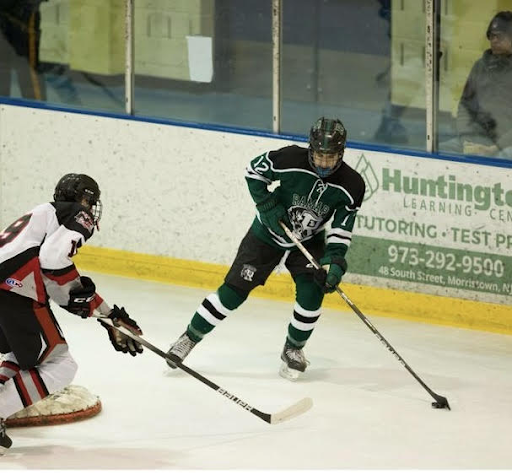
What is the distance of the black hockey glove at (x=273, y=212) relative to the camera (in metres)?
5.84

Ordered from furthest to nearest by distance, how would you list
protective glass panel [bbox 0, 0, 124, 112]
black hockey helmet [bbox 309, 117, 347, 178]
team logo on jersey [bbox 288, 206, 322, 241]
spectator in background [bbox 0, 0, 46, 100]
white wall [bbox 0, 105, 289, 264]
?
spectator in background [bbox 0, 0, 46, 100]
protective glass panel [bbox 0, 0, 124, 112]
white wall [bbox 0, 105, 289, 264]
team logo on jersey [bbox 288, 206, 322, 241]
black hockey helmet [bbox 309, 117, 347, 178]

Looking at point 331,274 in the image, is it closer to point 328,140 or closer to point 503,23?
point 328,140

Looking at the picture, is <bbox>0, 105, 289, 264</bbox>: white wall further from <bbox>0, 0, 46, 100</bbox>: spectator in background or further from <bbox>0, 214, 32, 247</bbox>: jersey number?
<bbox>0, 214, 32, 247</bbox>: jersey number

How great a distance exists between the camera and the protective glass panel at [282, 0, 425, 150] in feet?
22.9

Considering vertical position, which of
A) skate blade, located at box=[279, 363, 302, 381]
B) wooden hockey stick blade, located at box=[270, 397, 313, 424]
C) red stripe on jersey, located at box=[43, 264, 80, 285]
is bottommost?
skate blade, located at box=[279, 363, 302, 381]

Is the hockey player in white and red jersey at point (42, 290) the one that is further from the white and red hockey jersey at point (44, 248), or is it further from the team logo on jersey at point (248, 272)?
the team logo on jersey at point (248, 272)

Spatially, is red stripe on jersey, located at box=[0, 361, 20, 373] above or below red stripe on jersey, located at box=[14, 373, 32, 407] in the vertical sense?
above

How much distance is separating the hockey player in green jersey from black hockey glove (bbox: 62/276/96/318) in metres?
0.88

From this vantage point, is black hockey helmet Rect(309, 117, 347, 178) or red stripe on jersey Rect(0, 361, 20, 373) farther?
black hockey helmet Rect(309, 117, 347, 178)

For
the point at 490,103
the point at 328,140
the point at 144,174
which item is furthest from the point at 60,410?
the point at 490,103

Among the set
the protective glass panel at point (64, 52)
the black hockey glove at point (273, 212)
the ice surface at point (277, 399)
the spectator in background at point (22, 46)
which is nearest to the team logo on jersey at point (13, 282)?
the ice surface at point (277, 399)

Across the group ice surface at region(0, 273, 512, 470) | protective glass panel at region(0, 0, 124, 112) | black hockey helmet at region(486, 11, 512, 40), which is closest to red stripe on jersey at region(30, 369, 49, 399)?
ice surface at region(0, 273, 512, 470)

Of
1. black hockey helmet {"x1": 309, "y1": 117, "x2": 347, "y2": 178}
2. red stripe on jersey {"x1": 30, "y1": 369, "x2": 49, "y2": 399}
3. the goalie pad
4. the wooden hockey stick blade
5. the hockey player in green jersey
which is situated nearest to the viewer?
red stripe on jersey {"x1": 30, "y1": 369, "x2": 49, "y2": 399}

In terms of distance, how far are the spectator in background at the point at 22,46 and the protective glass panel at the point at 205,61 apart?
67 cm
